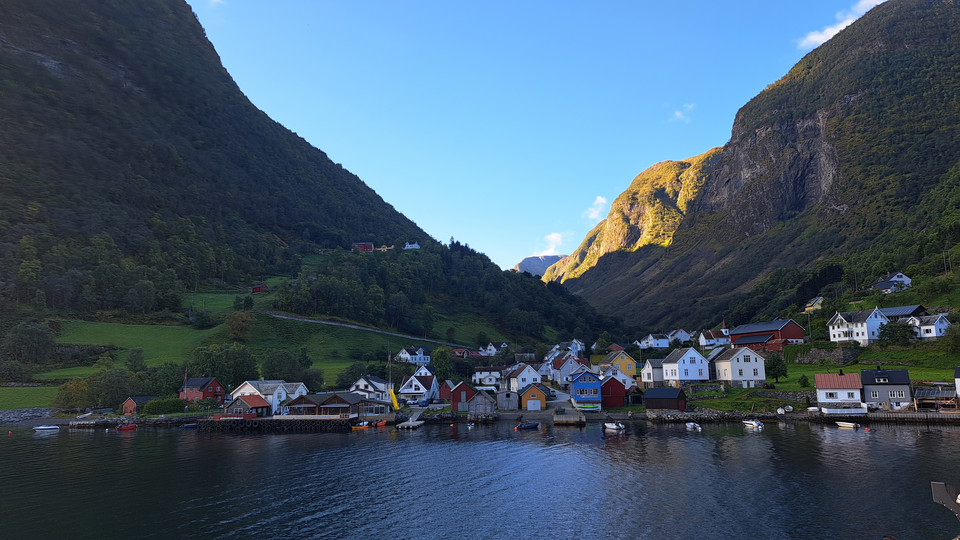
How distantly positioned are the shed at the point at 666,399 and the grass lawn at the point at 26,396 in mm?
108901

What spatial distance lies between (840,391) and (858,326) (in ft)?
130

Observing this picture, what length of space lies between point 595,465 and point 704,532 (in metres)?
19.0

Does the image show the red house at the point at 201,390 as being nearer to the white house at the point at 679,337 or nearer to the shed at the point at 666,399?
the shed at the point at 666,399

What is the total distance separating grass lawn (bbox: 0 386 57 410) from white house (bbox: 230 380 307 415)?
35.9 m

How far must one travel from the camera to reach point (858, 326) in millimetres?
105375

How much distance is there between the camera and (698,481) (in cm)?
4219

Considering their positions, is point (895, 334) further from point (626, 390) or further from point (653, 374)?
point (626, 390)

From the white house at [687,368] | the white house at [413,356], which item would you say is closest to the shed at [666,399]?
the white house at [687,368]

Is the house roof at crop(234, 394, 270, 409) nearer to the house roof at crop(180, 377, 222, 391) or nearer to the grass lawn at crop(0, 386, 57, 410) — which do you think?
the house roof at crop(180, 377, 222, 391)

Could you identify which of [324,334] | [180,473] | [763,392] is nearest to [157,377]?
[324,334]

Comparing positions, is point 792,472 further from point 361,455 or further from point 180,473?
point 180,473

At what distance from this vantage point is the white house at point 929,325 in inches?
3708

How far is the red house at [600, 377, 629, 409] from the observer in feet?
302

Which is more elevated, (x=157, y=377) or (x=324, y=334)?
(x=324, y=334)
